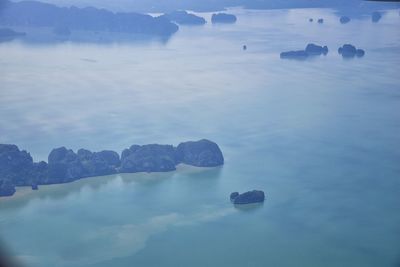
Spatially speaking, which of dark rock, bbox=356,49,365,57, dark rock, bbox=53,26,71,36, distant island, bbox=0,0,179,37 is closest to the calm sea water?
dark rock, bbox=356,49,365,57

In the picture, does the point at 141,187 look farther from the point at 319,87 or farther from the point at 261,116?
the point at 319,87

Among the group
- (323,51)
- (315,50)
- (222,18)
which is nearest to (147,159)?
(315,50)

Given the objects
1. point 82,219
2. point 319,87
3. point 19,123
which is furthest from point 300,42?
point 82,219

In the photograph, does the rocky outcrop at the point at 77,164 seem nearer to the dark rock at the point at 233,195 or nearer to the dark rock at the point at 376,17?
the dark rock at the point at 233,195

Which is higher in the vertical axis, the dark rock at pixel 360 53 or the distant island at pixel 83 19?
the distant island at pixel 83 19

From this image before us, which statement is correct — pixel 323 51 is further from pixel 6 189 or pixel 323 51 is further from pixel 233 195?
pixel 6 189

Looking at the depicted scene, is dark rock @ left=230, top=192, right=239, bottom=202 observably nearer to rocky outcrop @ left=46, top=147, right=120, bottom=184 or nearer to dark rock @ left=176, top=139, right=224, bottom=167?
dark rock @ left=176, top=139, right=224, bottom=167

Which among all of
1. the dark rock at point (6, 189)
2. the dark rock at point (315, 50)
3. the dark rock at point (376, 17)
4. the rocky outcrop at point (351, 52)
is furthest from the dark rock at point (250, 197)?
the dark rock at point (376, 17)
